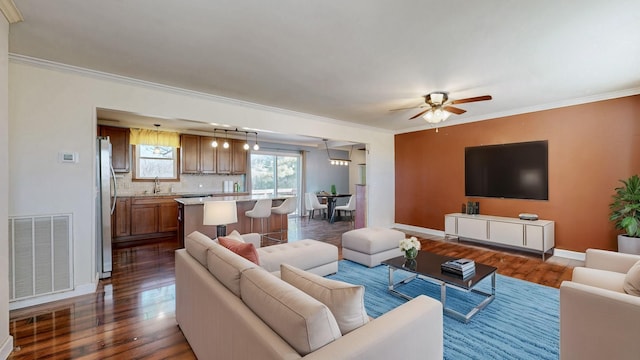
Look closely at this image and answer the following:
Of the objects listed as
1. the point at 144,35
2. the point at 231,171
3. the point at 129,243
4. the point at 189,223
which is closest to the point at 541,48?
the point at 144,35

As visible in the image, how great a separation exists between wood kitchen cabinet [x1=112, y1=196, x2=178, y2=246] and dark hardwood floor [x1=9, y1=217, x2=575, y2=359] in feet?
4.64

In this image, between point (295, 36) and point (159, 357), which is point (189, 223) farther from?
point (295, 36)

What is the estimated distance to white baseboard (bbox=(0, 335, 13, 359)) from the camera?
1906mm

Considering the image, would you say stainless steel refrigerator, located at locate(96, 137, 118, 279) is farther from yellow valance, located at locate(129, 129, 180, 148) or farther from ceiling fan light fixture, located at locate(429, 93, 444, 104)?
ceiling fan light fixture, located at locate(429, 93, 444, 104)

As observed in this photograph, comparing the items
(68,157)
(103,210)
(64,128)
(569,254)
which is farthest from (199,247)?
(569,254)

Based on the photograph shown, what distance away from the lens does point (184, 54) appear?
8.91 feet

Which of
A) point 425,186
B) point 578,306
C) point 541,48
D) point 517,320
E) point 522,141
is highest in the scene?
point 541,48

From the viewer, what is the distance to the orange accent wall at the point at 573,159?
387 cm

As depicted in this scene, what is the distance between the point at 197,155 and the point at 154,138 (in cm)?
96

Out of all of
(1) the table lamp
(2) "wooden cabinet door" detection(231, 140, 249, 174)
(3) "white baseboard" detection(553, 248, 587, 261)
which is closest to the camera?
(1) the table lamp

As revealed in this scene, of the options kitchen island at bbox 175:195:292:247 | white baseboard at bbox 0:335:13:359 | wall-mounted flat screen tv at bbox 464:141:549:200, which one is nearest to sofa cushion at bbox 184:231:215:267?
white baseboard at bbox 0:335:13:359

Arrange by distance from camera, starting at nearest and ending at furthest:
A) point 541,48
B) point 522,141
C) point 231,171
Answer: point 541,48
point 522,141
point 231,171

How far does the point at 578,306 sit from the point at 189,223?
5.07 m

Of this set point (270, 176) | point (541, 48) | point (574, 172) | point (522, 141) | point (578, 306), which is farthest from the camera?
point (270, 176)
